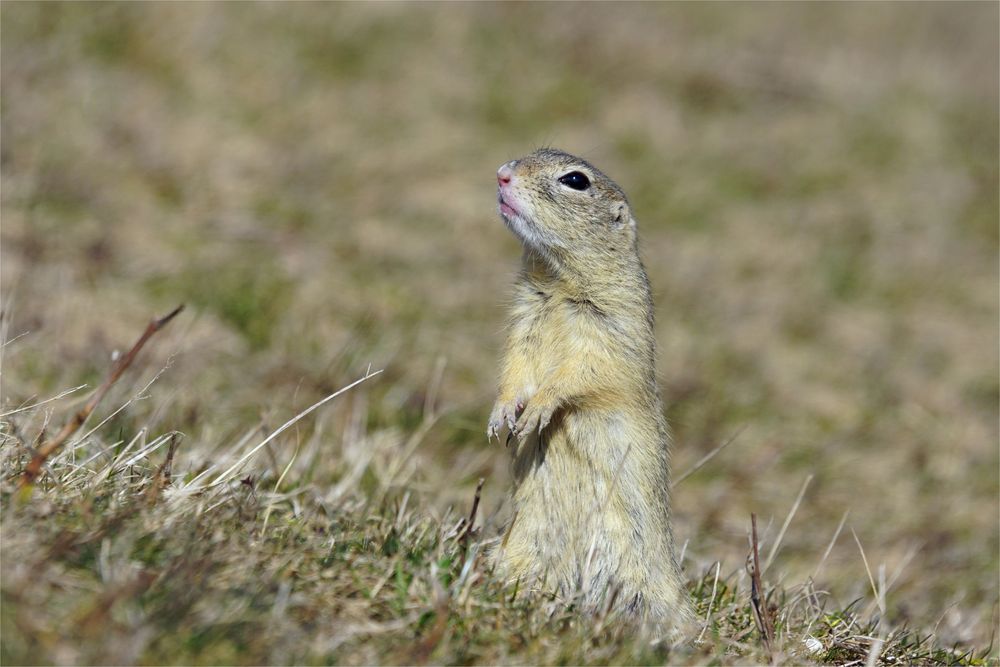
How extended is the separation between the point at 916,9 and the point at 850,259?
10.5m

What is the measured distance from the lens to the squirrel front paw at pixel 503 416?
14.4ft

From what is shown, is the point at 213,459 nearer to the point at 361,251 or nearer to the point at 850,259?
the point at 361,251

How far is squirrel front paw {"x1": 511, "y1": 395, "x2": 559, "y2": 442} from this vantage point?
4.28 meters

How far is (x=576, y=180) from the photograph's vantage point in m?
5.18

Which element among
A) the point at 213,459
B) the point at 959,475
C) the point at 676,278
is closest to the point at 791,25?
the point at 676,278

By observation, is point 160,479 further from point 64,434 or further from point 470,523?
point 470,523

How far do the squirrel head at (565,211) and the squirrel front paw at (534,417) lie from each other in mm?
767

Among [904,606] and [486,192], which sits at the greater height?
[486,192]

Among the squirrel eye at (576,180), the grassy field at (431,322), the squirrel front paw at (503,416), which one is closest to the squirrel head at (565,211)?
the squirrel eye at (576,180)

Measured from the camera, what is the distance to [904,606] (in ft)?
19.0

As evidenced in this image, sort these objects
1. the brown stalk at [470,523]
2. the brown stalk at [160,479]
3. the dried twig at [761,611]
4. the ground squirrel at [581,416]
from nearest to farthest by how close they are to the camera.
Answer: the brown stalk at [160,479] < the dried twig at [761,611] < the brown stalk at [470,523] < the ground squirrel at [581,416]

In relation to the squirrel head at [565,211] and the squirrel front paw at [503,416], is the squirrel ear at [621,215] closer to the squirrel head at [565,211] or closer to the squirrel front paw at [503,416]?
the squirrel head at [565,211]

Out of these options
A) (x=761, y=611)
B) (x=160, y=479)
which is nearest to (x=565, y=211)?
(x=761, y=611)

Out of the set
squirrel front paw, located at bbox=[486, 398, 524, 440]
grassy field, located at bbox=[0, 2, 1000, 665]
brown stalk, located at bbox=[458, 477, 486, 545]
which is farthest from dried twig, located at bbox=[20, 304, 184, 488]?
squirrel front paw, located at bbox=[486, 398, 524, 440]
